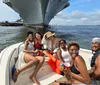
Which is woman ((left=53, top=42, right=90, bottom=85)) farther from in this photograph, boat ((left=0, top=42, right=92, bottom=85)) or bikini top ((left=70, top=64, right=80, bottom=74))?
boat ((left=0, top=42, right=92, bottom=85))

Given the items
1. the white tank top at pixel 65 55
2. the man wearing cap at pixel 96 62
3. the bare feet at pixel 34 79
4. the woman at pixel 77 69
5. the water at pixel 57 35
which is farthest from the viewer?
the water at pixel 57 35

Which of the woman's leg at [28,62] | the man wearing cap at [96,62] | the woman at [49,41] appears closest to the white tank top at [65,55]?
the woman at [49,41]

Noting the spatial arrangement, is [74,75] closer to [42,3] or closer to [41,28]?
[42,3]

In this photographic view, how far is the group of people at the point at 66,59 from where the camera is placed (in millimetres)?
2133

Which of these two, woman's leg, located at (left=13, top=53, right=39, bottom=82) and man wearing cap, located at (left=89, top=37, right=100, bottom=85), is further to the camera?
woman's leg, located at (left=13, top=53, right=39, bottom=82)

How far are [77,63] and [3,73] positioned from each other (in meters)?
1.36

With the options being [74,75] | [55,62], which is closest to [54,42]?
[55,62]

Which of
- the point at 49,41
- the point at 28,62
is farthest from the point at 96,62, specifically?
the point at 49,41

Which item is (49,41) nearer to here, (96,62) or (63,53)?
(63,53)

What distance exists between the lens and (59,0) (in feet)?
102

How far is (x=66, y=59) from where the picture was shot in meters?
4.07

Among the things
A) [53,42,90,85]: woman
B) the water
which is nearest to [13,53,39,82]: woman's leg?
[53,42,90,85]: woman

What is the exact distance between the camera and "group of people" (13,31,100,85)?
2133mm

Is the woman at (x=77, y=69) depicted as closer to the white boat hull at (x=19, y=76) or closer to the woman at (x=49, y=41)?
the white boat hull at (x=19, y=76)
